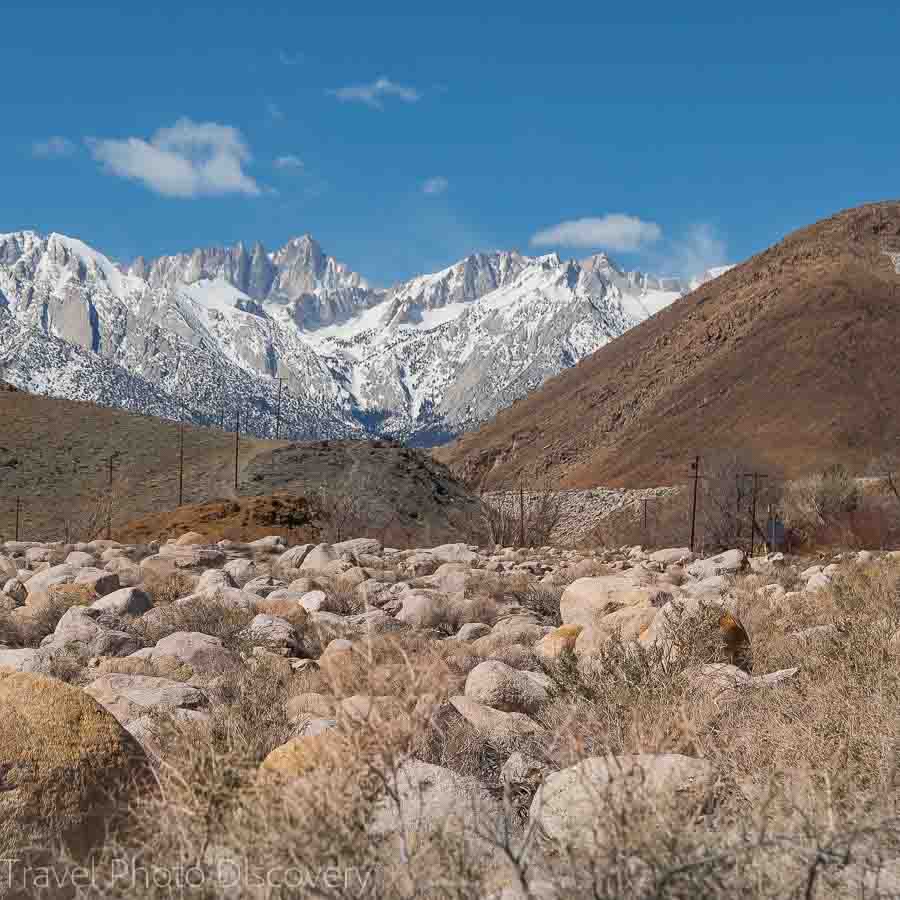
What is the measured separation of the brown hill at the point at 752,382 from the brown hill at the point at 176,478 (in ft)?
140

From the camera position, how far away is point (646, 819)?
311cm

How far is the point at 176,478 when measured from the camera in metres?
53.8

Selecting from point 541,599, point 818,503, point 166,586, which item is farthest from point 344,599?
point 818,503

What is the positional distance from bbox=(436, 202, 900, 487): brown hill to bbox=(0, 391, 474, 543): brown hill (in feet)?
140

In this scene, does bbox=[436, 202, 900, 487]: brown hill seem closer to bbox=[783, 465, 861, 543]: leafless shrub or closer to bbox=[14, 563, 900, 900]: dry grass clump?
bbox=[783, 465, 861, 543]: leafless shrub

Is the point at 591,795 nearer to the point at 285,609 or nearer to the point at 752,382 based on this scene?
the point at 285,609

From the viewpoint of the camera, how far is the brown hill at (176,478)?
33.2 metres

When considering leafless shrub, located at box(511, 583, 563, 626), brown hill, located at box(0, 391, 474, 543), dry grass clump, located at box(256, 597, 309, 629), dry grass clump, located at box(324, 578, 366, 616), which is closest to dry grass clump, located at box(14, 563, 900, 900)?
dry grass clump, located at box(256, 597, 309, 629)

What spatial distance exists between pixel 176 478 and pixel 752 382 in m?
65.1

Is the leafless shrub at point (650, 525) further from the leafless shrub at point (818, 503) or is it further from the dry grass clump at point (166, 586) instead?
the dry grass clump at point (166, 586)

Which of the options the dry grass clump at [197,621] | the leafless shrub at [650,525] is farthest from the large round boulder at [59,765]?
the leafless shrub at [650,525]

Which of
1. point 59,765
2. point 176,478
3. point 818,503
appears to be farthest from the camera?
point 176,478

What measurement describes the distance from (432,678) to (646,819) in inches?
48.0

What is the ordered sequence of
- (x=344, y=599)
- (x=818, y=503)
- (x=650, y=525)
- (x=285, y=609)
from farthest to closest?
(x=650, y=525), (x=818, y=503), (x=344, y=599), (x=285, y=609)
